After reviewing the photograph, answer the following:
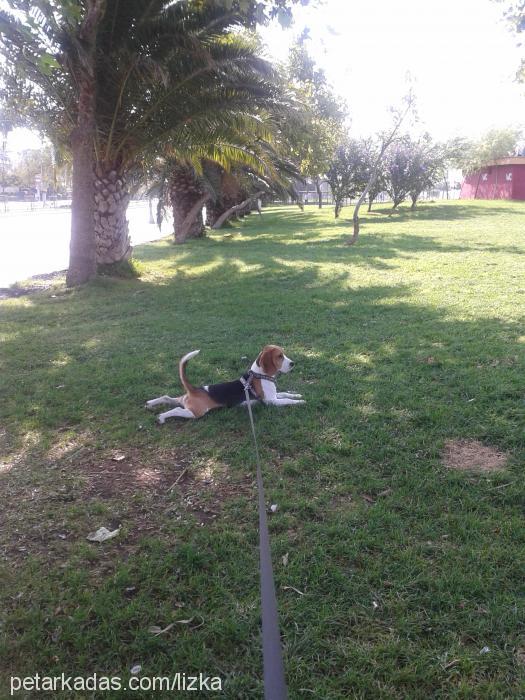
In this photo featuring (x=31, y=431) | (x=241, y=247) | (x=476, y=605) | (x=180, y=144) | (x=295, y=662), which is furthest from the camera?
(x=241, y=247)

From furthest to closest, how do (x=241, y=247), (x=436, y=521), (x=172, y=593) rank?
(x=241, y=247)
(x=436, y=521)
(x=172, y=593)

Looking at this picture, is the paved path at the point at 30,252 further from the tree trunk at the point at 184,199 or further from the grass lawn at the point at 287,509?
the grass lawn at the point at 287,509

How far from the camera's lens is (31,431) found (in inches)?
170

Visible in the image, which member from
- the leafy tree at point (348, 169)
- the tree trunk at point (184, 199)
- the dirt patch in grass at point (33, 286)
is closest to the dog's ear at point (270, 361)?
the dirt patch in grass at point (33, 286)

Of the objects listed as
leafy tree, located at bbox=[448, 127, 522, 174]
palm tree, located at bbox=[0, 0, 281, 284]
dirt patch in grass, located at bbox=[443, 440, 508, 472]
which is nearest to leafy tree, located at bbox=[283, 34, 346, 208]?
palm tree, located at bbox=[0, 0, 281, 284]

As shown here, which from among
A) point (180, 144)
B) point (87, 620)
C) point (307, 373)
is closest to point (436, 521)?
point (87, 620)

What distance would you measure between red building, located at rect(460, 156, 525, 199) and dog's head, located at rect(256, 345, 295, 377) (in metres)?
35.1

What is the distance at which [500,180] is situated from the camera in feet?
118

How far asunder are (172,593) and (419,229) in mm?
18331

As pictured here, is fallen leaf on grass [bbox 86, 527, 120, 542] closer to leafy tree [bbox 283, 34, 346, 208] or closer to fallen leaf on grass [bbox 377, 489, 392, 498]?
fallen leaf on grass [bbox 377, 489, 392, 498]

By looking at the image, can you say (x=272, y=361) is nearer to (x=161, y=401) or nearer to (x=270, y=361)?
(x=270, y=361)

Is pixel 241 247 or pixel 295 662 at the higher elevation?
pixel 241 247

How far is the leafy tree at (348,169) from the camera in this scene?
2505 centimetres

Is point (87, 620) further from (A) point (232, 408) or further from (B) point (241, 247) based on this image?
(B) point (241, 247)
